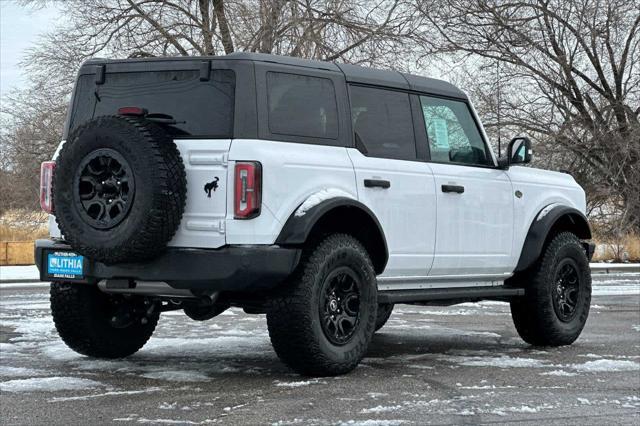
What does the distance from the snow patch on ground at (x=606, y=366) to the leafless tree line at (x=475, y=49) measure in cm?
2161

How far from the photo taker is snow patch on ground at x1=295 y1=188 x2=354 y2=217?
734 centimetres

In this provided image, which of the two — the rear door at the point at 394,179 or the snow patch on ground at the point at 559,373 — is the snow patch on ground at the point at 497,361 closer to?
the snow patch on ground at the point at 559,373

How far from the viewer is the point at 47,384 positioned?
283 inches

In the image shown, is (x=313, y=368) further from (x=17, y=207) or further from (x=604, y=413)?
(x=17, y=207)

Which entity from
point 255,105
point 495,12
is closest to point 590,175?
point 495,12

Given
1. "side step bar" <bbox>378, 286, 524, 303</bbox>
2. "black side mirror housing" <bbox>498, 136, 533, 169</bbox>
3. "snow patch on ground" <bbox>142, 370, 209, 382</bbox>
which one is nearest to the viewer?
"snow patch on ground" <bbox>142, 370, 209, 382</bbox>

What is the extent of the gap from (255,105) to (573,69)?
83.1 feet

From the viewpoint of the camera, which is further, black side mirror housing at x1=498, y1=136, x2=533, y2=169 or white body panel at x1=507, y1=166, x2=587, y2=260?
white body panel at x1=507, y1=166, x2=587, y2=260

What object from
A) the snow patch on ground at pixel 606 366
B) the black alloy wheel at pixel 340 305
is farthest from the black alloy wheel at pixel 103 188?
the snow patch on ground at pixel 606 366

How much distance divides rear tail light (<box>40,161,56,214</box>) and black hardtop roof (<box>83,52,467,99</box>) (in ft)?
2.59

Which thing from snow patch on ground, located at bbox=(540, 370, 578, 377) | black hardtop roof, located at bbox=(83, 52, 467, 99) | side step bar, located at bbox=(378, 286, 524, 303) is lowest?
snow patch on ground, located at bbox=(540, 370, 578, 377)

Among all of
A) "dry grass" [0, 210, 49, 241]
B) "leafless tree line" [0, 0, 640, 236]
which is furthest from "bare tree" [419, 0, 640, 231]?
"dry grass" [0, 210, 49, 241]

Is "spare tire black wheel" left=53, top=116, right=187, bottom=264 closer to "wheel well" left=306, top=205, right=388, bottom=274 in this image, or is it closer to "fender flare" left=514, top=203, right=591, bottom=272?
"wheel well" left=306, top=205, right=388, bottom=274

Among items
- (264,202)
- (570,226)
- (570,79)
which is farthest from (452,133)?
(570,79)
